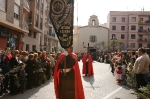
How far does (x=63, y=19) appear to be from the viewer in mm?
6438

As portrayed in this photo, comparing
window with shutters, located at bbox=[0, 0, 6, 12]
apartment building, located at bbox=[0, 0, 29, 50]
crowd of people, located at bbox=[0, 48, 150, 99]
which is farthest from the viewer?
apartment building, located at bbox=[0, 0, 29, 50]

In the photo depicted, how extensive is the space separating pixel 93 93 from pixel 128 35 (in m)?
56.8

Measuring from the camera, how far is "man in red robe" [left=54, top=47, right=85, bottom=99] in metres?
6.42

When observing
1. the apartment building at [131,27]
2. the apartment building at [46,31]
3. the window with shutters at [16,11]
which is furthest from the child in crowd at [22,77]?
the apartment building at [131,27]

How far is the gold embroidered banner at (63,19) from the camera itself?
6441 millimetres

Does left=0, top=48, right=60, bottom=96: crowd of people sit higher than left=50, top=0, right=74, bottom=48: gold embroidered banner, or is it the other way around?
left=50, top=0, right=74, bottom=48: gold embroidered banner

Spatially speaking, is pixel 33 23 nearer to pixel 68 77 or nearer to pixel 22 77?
pixel 22 77

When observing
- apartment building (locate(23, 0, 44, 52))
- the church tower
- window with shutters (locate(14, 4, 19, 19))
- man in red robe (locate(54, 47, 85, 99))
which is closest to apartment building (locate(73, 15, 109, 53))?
the church tower

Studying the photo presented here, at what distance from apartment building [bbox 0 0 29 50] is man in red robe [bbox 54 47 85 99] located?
1232 centimetres

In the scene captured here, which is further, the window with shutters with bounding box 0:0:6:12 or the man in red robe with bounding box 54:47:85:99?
the window with shutters with bounding box 0:0:6:12

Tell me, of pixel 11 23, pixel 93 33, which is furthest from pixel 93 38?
pixel 11 23

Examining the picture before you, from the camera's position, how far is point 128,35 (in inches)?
2512

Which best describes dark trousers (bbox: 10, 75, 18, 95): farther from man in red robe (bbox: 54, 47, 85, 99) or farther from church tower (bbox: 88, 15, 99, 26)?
church tower (bbox: 88, 15, 99, 26)

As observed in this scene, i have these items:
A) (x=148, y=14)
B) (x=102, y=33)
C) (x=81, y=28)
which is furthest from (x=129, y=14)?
(x=81, y=28)
